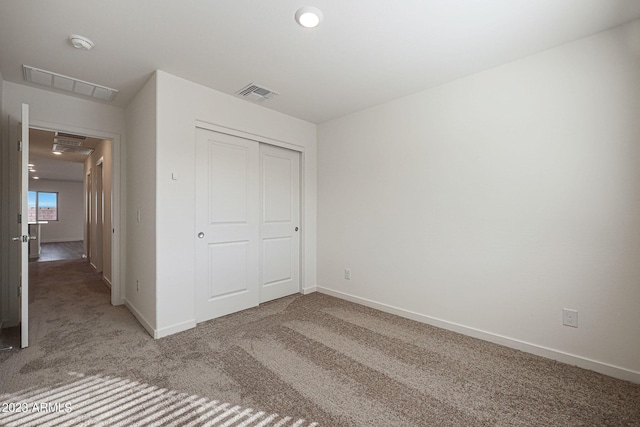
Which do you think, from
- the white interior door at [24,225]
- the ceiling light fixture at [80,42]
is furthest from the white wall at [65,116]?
the ceiling light fixture at [80,42]

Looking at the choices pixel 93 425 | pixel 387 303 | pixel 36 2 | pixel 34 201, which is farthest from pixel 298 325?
pixel 34 201

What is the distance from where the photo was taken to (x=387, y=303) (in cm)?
341

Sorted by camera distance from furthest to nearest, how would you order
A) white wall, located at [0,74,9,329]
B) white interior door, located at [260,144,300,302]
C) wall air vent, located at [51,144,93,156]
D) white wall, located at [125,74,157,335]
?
1. wall air vent, located at [51,144,93,156]
2. white interior door, located at [260,144,300,302]
3. white wall, located at [0,74,9,329]
4. white wall, located at [125,74,157,335]

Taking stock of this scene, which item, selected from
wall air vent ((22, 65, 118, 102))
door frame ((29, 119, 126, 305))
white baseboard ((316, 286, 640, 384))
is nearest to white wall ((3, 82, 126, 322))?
door frame ((29, 119, 126, 305))

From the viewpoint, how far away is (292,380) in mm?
1995

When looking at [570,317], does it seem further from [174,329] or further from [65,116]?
[65,116]

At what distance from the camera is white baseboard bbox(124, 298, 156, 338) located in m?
2.70

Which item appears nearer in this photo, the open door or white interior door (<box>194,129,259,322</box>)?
the open door

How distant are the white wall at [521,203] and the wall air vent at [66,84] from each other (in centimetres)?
297

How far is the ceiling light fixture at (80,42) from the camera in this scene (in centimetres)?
217

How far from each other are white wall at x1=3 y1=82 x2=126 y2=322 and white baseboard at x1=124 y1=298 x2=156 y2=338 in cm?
25

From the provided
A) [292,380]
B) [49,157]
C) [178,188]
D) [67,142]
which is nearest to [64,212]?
[49,157]

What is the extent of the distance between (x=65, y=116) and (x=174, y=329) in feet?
8.66

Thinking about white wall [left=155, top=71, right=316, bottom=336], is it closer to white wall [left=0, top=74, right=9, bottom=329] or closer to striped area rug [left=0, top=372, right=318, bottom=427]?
striped area rug [left=0, top=372, right=318, bottom=427]
